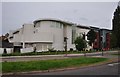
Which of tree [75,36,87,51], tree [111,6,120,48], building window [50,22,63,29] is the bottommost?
tree [75,36,87,51]

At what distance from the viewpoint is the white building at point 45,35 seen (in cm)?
6779

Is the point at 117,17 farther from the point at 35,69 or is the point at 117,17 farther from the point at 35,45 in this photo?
the point at 35,69

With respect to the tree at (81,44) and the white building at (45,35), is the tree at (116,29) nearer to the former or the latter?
the tree at (81,44)

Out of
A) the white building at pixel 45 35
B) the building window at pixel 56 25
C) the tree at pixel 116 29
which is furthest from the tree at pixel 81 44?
the tree at pixel 116 29

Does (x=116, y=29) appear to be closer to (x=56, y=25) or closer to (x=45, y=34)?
(x=45, y=34)

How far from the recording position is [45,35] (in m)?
67.6

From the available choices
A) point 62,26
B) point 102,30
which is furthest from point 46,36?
point 102,30

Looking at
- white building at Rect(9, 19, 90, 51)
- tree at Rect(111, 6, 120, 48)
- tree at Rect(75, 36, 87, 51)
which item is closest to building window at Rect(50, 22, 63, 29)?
white building at Rect(9, 19, 90, 51)

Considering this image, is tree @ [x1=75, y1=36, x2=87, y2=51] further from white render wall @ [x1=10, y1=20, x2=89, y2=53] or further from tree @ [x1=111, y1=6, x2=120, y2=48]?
tree @ [x1=111, y1=6, x2=120, y2=48]

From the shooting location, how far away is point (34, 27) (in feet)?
238

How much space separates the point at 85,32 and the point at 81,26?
255 cm

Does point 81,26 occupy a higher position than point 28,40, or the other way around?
point 81,26

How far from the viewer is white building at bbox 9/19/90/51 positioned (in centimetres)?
6779

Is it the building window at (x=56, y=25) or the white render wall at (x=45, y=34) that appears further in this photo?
the building window at (x=56, y=25)
